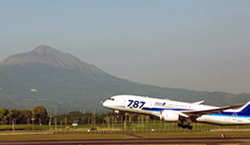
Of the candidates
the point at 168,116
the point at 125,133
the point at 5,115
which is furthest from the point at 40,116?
the point at 168,116

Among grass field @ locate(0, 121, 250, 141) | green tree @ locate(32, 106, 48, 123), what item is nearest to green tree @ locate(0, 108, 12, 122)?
green tree @ locate(32, 106, 48, 123)

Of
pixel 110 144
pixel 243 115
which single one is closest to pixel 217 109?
pixel 243 115

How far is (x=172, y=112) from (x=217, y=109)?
27.4 feet

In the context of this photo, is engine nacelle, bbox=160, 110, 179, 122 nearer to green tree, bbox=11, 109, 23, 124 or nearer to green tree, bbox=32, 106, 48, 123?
green tree, bbox=32, 106, 48, 123

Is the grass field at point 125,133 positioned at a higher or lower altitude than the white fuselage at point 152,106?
lower

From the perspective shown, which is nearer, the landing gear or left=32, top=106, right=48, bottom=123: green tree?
the landing gear

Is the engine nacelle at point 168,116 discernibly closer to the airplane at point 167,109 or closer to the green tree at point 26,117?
the airplane at point 167,109

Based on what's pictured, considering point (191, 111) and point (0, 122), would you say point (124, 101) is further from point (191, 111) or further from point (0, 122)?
point (0, 122)

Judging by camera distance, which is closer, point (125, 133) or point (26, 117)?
point (125, 133)

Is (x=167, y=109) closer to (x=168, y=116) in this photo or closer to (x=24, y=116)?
(x=168, y=116)

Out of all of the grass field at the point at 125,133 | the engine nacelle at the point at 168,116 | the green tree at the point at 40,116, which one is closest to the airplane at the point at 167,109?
the engine nacelle at the point at 168,116

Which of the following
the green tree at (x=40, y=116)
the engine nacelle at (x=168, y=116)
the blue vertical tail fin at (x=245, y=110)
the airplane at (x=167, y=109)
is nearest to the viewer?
the engine nacelle at (x=168, y=116)

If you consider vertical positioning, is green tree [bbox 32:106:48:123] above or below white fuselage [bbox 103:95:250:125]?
below


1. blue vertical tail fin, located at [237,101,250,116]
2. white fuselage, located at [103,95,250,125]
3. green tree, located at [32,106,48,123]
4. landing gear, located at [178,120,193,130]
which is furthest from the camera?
green tree, located at [32,106,48,123]
